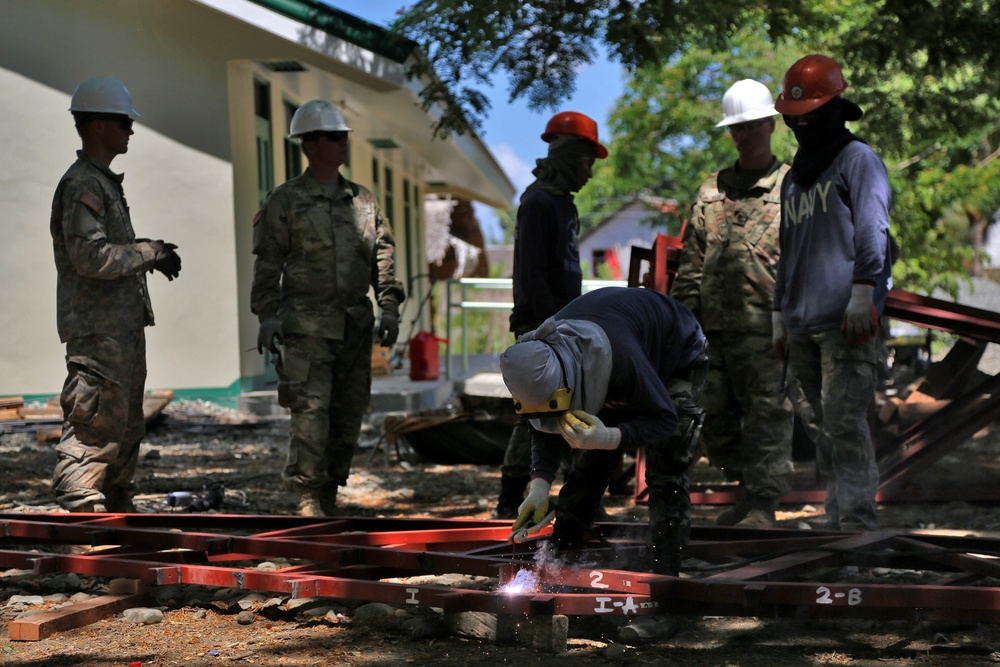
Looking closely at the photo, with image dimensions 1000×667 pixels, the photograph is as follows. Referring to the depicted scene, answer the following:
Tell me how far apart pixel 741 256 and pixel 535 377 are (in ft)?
9.90

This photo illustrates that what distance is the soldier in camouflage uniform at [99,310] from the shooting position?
18.2ft

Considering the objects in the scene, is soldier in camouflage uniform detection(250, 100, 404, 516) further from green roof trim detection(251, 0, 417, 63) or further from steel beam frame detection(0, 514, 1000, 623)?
green roof trim detection(251, 0, 417, 63)

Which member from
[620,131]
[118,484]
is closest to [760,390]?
[118,484]

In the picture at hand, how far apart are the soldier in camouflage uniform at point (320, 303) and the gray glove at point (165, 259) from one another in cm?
49

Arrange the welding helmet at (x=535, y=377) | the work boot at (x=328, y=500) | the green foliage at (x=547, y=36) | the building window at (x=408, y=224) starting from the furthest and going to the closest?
the building window at (x=408, y=224), the green foliage at (x=547, y=36), the work boot at (x=328, y=500), the welding helmet at (x=535, y=377)

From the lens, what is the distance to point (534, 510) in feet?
12.6

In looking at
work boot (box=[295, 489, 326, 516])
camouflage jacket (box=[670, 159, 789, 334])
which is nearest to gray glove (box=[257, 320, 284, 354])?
Answer: work boot (box=[295, 489, 326, 516])

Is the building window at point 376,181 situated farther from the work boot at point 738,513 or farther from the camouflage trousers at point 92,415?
the work boot at point 738,513

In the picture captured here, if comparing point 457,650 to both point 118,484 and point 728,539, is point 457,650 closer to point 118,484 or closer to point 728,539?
point 728,539

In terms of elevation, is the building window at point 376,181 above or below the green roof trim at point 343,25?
below

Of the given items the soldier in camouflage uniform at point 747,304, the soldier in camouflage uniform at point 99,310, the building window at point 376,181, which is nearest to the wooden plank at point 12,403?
the soldier in camouflage uniform at point 99,310

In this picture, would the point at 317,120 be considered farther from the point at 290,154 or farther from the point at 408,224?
the point at 408,224

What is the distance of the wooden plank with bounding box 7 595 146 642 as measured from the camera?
3.92 meters

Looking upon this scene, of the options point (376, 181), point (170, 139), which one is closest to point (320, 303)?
point (170, 139)
